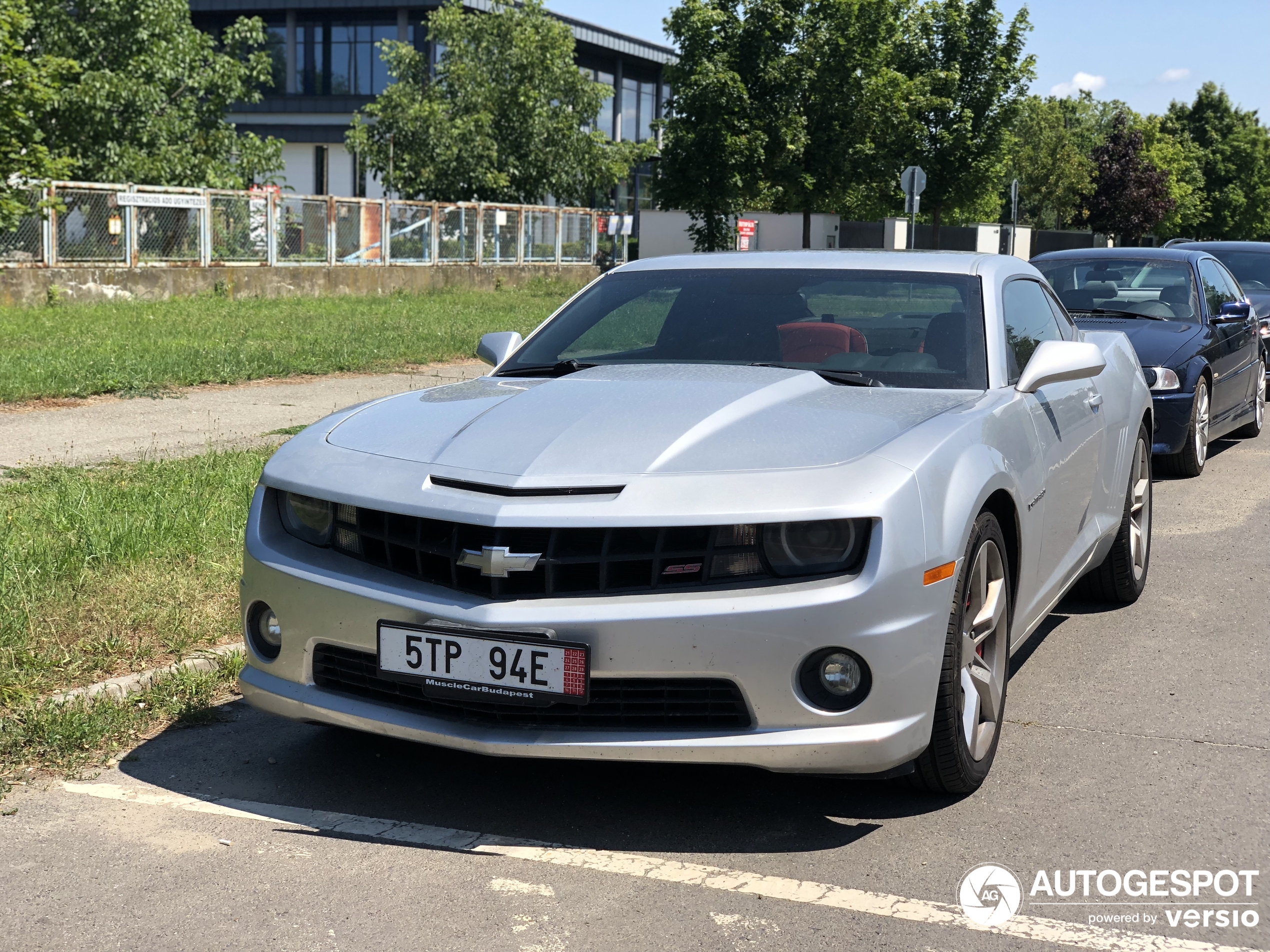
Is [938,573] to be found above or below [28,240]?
below

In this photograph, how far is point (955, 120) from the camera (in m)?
36.7

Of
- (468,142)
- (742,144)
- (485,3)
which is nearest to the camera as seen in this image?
(742,144)

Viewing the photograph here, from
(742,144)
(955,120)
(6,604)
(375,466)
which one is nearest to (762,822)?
(375,466)

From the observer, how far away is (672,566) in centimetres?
345

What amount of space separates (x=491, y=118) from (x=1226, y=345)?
34.8 meters

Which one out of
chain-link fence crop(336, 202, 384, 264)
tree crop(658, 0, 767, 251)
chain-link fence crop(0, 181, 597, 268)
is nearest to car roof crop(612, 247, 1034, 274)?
chain-link fence crop(0, 181, 597, 268)

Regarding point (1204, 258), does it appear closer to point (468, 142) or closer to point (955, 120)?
point (955, 120)

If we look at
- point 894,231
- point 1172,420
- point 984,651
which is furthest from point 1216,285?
point 894,231

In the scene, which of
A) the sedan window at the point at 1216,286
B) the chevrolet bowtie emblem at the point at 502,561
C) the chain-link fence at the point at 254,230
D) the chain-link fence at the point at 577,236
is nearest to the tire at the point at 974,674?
the chevrolet bowtie emblem at the point at 502,561

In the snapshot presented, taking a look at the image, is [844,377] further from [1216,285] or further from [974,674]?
[1216,285]

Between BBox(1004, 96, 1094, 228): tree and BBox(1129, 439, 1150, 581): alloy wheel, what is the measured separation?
188 ft

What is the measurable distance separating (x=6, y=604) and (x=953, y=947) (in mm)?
3743

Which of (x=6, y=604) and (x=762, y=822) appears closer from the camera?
(x=762, y=822)

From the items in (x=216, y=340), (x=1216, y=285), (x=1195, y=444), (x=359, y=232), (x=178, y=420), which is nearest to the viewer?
(x=1195, y=444)
